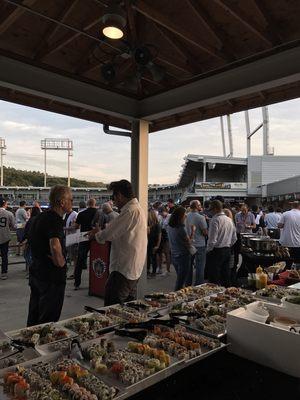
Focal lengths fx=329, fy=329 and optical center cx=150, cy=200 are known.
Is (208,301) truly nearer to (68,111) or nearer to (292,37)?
(292,37)

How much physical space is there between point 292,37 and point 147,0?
1.49 metres

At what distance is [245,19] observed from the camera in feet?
10.5

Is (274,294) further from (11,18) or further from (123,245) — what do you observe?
(11,18)

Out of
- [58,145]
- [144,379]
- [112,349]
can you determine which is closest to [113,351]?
[112,349]

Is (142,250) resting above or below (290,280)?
above

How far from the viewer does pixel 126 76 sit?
14.4 ft

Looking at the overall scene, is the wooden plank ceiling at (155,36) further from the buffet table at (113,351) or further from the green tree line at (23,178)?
the green tree line at (23,178)

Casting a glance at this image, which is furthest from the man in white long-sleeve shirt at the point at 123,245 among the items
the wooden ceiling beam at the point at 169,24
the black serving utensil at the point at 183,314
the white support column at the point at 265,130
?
the white support column at the point at 265,130

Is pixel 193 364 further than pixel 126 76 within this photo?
No

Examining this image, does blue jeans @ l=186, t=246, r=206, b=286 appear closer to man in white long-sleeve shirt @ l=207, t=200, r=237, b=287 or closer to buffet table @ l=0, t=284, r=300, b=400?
man in white long-sleeve shirt @ l=207, t=200, r=237, b=287

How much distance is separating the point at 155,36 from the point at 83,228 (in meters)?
3.80

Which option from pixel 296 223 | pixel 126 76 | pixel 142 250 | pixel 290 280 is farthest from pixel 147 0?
pixel 296 223

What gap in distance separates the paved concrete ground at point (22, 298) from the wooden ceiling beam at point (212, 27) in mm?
3849

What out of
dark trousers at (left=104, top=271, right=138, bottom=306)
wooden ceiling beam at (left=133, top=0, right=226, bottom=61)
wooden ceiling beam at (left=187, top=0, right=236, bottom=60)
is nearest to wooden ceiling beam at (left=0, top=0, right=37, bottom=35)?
wooden ceiling beam at (left=133, top=0, right=226, bottom=61)
